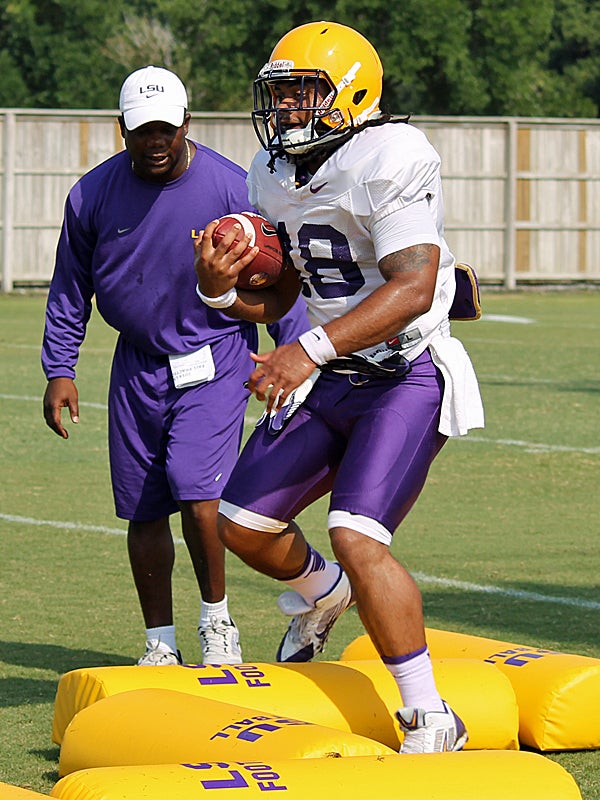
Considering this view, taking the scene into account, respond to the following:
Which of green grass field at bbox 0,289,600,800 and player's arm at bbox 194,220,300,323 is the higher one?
player's arm at bbox 194,220,300,323

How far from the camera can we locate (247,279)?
508cm

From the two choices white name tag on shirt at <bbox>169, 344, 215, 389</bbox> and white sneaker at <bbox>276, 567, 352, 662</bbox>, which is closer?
white sneaker at <bbox>276, 567, 352, 662</bbox>

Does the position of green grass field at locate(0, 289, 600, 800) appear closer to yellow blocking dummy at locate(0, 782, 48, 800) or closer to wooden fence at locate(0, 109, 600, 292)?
yellow blocking dummy at locate(0, 782, 48, 800)

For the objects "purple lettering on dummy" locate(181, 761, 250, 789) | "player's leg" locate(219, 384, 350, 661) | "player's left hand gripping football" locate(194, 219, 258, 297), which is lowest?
"purple lettering on dummy" locate(181, 761, 250, 789)

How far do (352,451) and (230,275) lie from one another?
0.65m

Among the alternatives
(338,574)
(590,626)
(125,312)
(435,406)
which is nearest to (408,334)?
(435,406)

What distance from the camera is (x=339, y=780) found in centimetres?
381

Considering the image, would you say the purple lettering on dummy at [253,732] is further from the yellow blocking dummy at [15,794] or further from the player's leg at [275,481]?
the player's leg at [275,481]

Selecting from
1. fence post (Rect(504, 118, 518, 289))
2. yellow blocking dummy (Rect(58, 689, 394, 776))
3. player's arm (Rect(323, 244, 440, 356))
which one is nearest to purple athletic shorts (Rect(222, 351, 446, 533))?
player's arm (Rect(323, 244, 440, 356))

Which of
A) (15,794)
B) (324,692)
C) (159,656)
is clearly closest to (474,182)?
(159,656)

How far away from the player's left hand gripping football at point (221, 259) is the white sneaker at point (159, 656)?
5.13ft

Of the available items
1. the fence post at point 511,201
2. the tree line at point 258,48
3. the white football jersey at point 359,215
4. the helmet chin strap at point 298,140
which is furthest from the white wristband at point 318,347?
the tree line at point 258,48

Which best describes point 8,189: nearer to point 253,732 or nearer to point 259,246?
point 259,246

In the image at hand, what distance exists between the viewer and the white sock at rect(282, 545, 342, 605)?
17.9 feet
